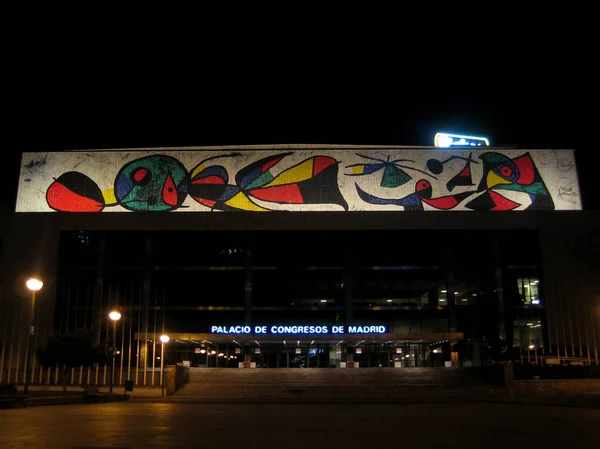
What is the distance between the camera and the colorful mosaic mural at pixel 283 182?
177ft

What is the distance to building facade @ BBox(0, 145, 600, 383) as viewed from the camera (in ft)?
168

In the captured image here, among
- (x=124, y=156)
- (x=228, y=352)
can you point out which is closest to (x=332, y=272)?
(x=228, y=352)

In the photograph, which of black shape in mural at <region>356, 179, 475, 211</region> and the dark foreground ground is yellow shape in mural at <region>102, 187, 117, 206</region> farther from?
the dark foreground ground

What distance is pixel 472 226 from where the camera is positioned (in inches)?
2048

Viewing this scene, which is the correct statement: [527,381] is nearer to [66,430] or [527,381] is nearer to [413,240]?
[413,240]

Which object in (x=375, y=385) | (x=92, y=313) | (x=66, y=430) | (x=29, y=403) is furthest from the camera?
(x=92, y=313)

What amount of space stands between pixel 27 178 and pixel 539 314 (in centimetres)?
4810

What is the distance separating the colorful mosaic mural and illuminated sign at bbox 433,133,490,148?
5.00 metres

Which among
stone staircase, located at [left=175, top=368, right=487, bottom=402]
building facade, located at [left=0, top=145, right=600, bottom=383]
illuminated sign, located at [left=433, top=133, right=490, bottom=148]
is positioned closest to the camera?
stone staircase, located at [left=175, top=368, right=487, bottom=402]

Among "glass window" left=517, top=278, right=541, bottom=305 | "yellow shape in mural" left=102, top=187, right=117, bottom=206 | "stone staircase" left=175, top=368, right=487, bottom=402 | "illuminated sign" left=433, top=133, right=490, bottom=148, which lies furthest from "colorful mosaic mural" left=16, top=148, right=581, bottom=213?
"stone staircase" left=175, top=368, right=487, bottom=402

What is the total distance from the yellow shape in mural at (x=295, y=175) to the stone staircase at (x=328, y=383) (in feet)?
61.7
